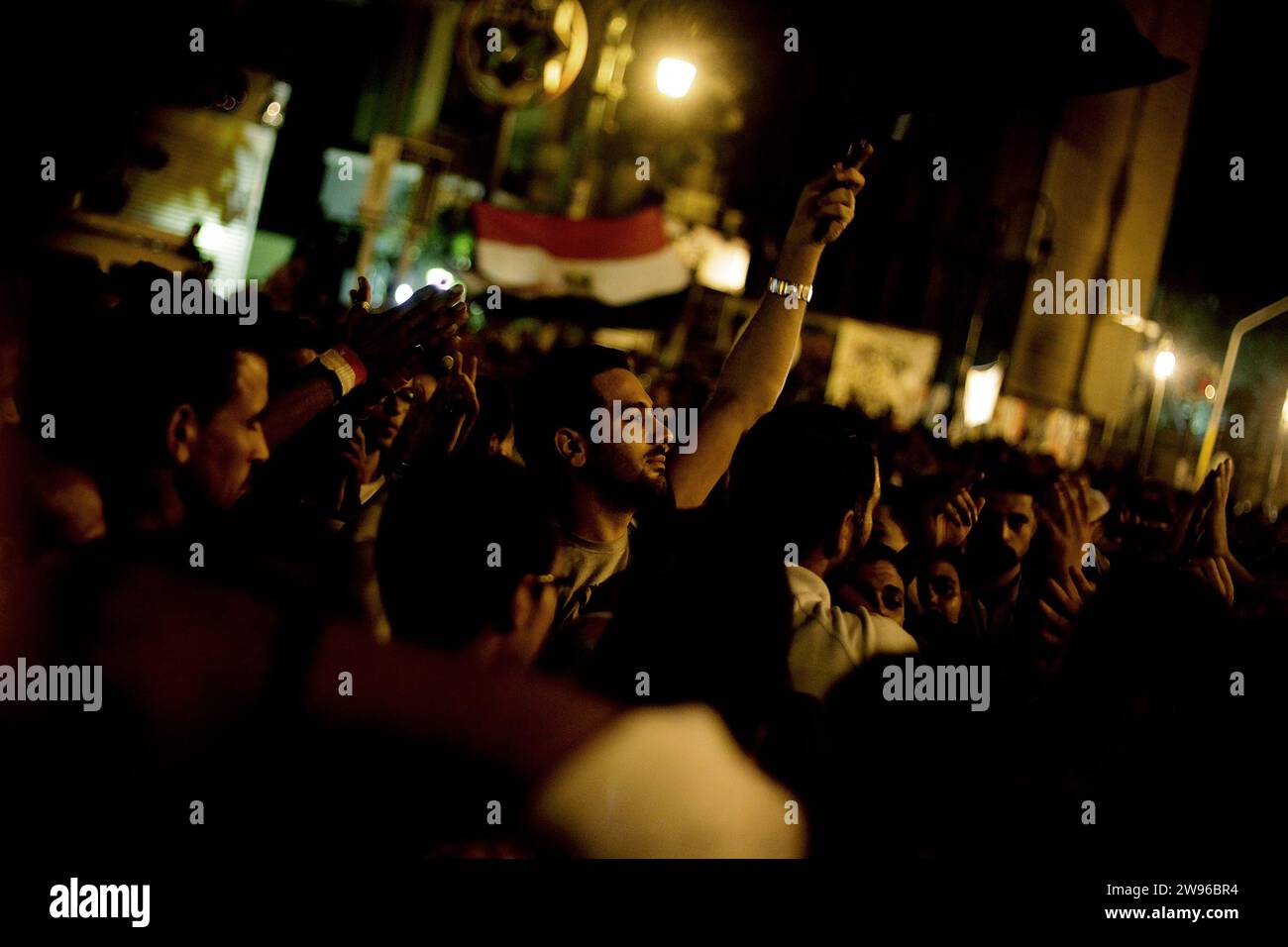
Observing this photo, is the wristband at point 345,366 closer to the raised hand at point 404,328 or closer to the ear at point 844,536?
the raised hand at point 404,328

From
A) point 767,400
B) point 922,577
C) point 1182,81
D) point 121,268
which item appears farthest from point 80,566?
point 1182,81

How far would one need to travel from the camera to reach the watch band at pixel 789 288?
3564mm

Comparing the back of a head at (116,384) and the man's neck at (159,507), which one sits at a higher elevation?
the back of a head at (116,384)

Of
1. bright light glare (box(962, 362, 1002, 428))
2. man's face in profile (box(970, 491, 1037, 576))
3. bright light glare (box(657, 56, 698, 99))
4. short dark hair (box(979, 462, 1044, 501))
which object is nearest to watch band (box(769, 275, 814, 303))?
short dark hair (box(979, 462, 1044, 501))

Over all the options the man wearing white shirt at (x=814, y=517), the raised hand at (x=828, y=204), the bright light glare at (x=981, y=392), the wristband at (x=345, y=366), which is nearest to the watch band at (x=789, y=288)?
the raised hand at (x=828, y=204)

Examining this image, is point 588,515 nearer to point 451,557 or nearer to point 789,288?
point 789,288

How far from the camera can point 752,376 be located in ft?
11.9

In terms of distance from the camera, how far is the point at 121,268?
5.10 m

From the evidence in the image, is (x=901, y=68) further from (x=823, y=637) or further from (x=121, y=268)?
(x=121, y=268)

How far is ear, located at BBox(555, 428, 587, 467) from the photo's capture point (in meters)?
3.23

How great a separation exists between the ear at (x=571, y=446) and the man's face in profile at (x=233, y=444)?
86 cm

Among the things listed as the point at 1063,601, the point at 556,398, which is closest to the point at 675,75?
the point at 556,398

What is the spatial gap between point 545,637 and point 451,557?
25cm

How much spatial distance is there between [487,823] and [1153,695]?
1.89 meters
